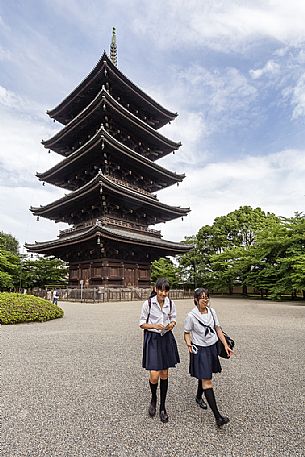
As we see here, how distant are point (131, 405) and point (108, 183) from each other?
17.8 meters

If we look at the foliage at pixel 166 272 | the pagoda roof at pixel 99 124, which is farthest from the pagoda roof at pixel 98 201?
the foliage at pixel 166 272

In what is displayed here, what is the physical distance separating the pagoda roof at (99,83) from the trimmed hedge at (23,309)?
20397 mm

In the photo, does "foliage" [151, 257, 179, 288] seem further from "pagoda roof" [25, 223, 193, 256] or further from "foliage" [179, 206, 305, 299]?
"pagoda roof" [25, 223, 193, 256]

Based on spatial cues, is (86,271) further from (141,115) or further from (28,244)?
(141,115)

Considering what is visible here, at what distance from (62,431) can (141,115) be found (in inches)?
1143

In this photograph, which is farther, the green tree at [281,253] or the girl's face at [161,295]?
the green tree at [281,253]

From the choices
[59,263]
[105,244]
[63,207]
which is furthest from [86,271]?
[59,263]

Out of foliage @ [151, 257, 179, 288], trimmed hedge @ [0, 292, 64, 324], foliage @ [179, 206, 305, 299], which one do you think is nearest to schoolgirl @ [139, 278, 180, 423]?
trimmed hedge @ [0, 292, 64, 324]

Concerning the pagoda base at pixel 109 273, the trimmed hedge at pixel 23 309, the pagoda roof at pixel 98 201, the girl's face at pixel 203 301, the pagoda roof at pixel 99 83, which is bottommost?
the trimmed hedge at pixel 23 309

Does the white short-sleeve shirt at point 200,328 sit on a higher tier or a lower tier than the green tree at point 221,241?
lower

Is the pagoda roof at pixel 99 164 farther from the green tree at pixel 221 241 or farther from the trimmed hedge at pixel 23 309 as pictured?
the trimmed hedge at pixel 23 309

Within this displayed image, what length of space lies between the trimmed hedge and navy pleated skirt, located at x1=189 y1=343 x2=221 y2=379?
8110 millimetres

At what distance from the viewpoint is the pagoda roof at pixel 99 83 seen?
76.8 ft

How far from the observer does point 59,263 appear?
32062 millimetres
